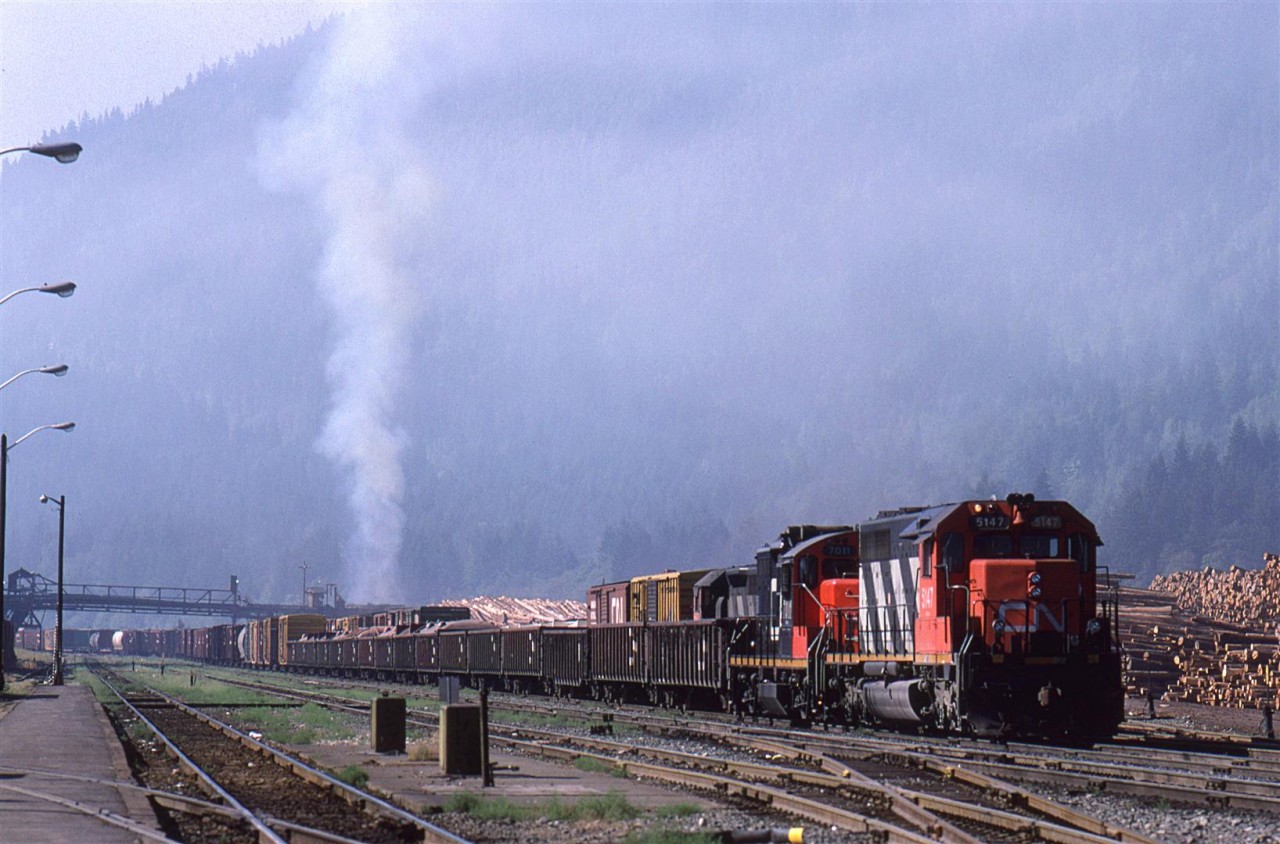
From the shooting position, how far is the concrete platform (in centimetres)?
1480

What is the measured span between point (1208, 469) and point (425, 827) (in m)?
168

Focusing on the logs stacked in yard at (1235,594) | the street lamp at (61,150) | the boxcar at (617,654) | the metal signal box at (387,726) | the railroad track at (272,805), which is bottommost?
the railroad track at (272,805)

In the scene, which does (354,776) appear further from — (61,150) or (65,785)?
(61,150)

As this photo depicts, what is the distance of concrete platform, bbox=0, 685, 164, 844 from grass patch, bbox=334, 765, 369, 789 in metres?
2.57

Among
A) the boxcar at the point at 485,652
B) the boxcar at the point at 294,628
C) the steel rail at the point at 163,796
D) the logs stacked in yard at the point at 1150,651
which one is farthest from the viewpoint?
the boxcar at the point at 294,628

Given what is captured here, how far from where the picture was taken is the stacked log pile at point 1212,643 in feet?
122

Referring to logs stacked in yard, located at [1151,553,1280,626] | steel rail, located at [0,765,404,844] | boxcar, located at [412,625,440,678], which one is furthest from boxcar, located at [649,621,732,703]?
boxcar, located at [412,625,440,678]

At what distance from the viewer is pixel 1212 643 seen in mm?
40062

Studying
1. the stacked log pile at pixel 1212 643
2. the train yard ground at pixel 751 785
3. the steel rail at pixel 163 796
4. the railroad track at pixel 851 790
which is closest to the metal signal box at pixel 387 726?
the train yard ground at pixel 751 785

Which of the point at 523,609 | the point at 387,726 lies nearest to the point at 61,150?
the point at 387,726

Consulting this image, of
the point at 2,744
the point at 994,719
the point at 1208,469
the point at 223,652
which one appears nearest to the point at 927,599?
the point at 994,719

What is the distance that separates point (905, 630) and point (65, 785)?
1323 cm

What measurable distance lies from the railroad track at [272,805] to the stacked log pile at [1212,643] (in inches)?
914

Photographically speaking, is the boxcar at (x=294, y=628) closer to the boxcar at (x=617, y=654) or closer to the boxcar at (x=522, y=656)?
the boxcar at (x=522, y=656)
